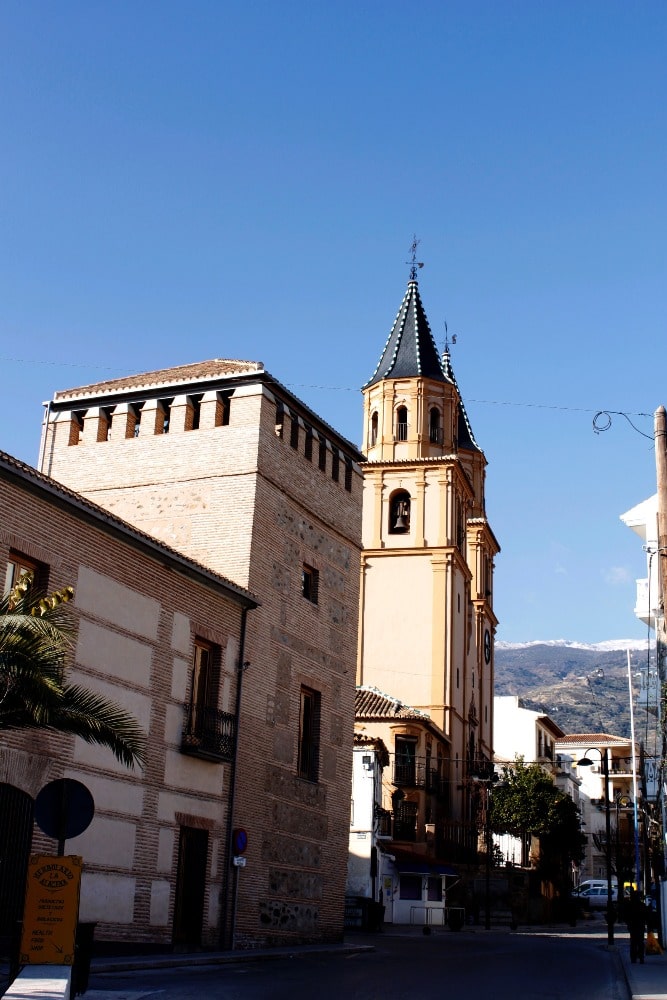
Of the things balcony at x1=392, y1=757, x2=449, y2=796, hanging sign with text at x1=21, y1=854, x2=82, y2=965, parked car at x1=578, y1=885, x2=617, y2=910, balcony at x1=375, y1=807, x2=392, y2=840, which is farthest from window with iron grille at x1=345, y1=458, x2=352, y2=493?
parked car at x1=578, y1=885, x2=617, y2=910

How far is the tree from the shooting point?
60.7 metres

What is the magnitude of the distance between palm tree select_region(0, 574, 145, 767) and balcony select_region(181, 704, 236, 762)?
760cm

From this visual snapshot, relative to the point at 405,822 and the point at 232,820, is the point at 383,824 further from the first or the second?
the point at 232,820

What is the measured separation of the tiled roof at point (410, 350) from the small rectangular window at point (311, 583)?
105 ft

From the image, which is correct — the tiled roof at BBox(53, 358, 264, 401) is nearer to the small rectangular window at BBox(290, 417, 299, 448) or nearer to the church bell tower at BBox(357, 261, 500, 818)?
the small rectangular window at BBox(290, 417, 299, 448)

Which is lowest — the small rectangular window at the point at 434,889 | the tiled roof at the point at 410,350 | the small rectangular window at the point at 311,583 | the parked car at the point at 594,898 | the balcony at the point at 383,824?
the parked car at the point at 594,898

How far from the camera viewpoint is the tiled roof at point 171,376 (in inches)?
1020

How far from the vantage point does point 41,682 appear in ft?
40.6

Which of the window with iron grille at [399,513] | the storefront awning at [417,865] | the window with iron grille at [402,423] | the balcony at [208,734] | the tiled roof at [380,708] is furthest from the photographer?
the window with iron grille at [402,423]

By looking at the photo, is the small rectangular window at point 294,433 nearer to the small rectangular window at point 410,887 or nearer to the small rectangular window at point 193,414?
the small rectangular window at point 193,414

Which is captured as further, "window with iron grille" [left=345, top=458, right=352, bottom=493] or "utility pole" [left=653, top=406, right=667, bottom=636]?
"window with iron grille" [left=345, top=458, right=352, bottom=493]

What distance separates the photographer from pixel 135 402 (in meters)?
26.7

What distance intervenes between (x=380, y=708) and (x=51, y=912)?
38870 mm

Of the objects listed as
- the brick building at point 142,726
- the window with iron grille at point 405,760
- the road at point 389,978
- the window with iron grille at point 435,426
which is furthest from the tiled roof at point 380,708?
the brick building at point 142,726
